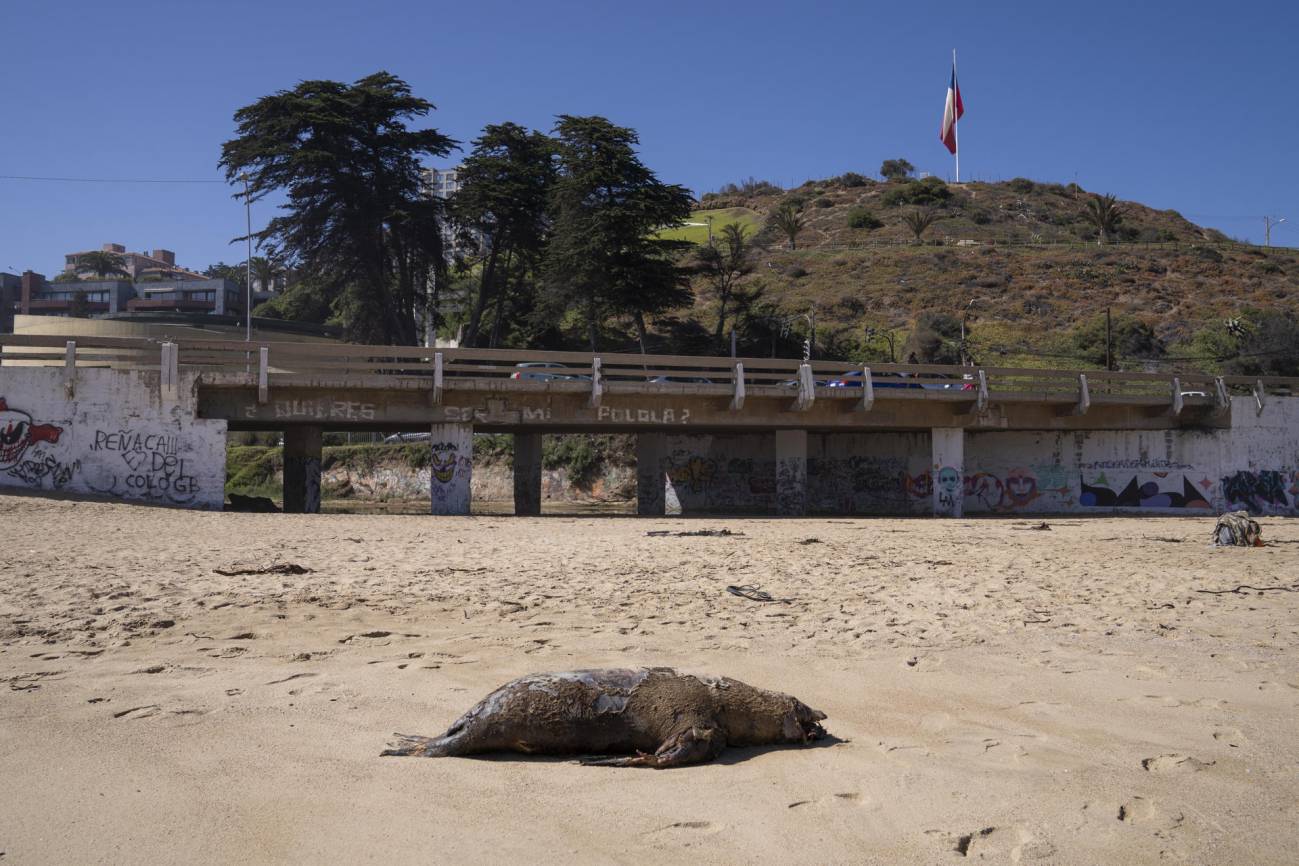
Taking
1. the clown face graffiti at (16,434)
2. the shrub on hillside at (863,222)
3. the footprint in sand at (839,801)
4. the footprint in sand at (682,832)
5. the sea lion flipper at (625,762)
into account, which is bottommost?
the footprint in sand at (839,801)

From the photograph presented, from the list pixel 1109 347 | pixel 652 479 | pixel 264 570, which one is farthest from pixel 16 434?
pixel 1109 347

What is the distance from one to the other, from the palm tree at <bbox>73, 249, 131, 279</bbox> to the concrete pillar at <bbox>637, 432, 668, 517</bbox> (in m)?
115

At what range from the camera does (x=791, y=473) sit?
29.8 m

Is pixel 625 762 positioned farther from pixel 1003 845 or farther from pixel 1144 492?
pixel 1144 492

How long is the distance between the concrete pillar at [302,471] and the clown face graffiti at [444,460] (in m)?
4.15

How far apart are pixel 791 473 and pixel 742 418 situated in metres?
3.18

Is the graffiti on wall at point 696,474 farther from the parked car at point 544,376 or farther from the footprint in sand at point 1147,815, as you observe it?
the footprint in sand at point 1147,815

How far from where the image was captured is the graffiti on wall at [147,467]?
2259 centimetres

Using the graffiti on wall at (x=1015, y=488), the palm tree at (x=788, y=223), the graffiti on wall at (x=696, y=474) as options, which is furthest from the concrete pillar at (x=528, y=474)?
the palm tree at (x=788, y=223)

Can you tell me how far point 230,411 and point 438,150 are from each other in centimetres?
2717

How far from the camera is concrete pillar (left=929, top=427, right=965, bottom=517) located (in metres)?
29.6

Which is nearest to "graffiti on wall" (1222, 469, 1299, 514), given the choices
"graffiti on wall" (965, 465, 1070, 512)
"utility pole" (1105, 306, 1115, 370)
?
"graffiti on wall" (965, 465, 1070, 512)

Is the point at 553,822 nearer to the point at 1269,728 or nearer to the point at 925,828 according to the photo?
the point at 925,828

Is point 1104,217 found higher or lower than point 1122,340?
higher
